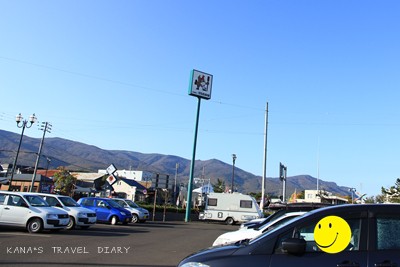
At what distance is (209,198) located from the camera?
1359 inches

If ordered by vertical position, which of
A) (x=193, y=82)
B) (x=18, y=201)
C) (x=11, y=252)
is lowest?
(x=11, y=252)

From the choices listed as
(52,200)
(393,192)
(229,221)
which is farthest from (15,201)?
(393,192)

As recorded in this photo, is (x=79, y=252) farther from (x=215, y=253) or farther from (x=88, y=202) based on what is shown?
(x=88, y=202)

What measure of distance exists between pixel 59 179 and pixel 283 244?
5990cm

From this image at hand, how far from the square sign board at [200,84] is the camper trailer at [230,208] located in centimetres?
1407

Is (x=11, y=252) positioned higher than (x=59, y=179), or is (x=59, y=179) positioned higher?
(x=59, y=179)

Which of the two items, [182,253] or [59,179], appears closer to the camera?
[182,253]

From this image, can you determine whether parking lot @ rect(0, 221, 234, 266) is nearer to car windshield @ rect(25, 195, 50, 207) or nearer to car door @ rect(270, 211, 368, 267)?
car windshield @ rect(25, 195, 50, 207)

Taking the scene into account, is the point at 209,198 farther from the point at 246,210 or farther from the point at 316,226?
the point at 316,226

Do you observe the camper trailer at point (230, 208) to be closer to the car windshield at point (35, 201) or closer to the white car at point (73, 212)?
the white car at point (73, 212)

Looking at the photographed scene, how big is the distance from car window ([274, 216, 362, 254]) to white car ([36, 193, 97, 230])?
584 inches

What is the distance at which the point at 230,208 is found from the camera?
33.9 metres

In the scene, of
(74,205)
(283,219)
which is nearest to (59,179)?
(74,205)

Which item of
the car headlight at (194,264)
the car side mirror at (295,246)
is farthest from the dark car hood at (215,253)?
the car side mirror at (295,246)
